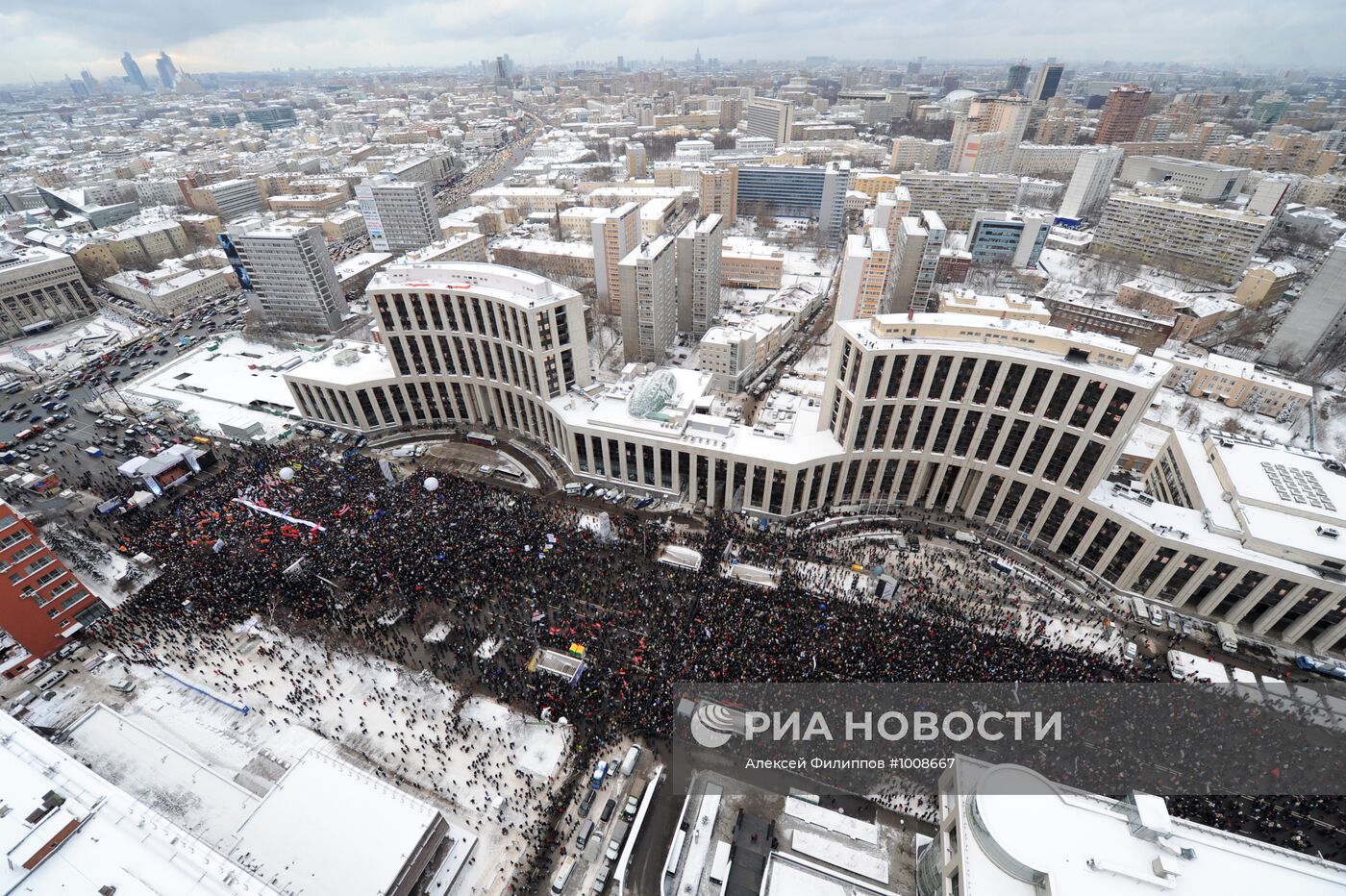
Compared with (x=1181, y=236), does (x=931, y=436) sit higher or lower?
higher

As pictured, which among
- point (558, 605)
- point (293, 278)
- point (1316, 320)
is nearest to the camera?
point (558, 605)

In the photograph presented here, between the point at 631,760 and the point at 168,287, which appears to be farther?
the point at 168,287

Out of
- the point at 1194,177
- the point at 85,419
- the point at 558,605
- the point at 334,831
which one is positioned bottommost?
the point at 85,419

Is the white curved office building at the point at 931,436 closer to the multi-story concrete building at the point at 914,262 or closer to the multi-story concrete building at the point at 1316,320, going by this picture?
the multi-story concrete building at the point at 914,262

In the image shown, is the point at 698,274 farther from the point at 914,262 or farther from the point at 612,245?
the point at 914,262

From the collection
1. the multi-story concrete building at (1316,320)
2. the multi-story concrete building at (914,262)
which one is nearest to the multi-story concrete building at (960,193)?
the multi-story concrete building at (914,262)

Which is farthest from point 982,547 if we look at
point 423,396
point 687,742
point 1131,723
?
point 423,396

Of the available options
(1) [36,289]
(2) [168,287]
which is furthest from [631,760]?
(1) [36,289]
